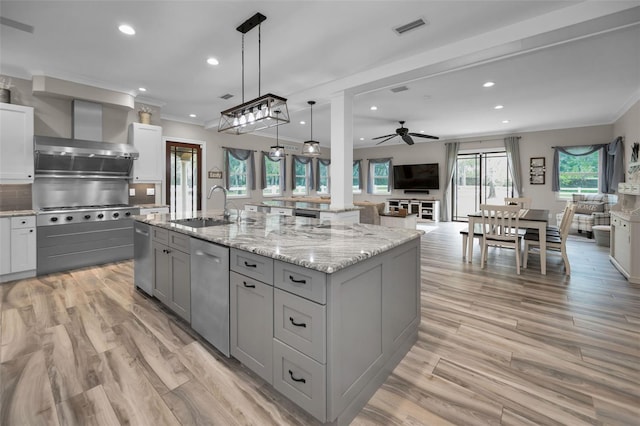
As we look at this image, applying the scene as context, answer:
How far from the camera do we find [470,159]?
30.8 ft

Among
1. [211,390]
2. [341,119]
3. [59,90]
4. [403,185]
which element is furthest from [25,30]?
[403,185]

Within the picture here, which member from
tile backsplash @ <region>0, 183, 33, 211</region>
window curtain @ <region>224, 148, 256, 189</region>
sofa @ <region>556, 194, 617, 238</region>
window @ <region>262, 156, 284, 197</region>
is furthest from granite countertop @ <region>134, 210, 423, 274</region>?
sofa @ <region>556, 194, 617, 238</region>

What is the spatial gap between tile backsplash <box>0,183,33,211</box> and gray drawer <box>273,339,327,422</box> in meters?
4.84

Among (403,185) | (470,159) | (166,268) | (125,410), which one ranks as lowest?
(125,410)

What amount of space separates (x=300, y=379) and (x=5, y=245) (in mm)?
4341

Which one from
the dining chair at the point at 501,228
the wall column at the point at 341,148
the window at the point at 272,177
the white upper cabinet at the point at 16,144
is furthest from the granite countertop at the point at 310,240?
the window at the point at 272,177

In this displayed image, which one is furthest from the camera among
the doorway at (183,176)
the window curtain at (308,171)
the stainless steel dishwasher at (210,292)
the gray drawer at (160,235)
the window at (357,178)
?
the window at (357,178)

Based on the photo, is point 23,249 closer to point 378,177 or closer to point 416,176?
point 416,176

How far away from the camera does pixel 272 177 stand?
9164mm

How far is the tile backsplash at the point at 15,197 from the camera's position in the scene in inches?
159

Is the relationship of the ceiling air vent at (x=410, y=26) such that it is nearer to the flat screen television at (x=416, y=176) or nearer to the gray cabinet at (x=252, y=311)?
the gray cabinet at (x=252, y=311)

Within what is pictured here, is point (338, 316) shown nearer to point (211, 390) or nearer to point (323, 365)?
point (323, 365)

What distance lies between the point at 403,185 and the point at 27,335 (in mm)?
9831

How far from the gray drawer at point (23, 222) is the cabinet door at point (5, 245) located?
0.14 feet
